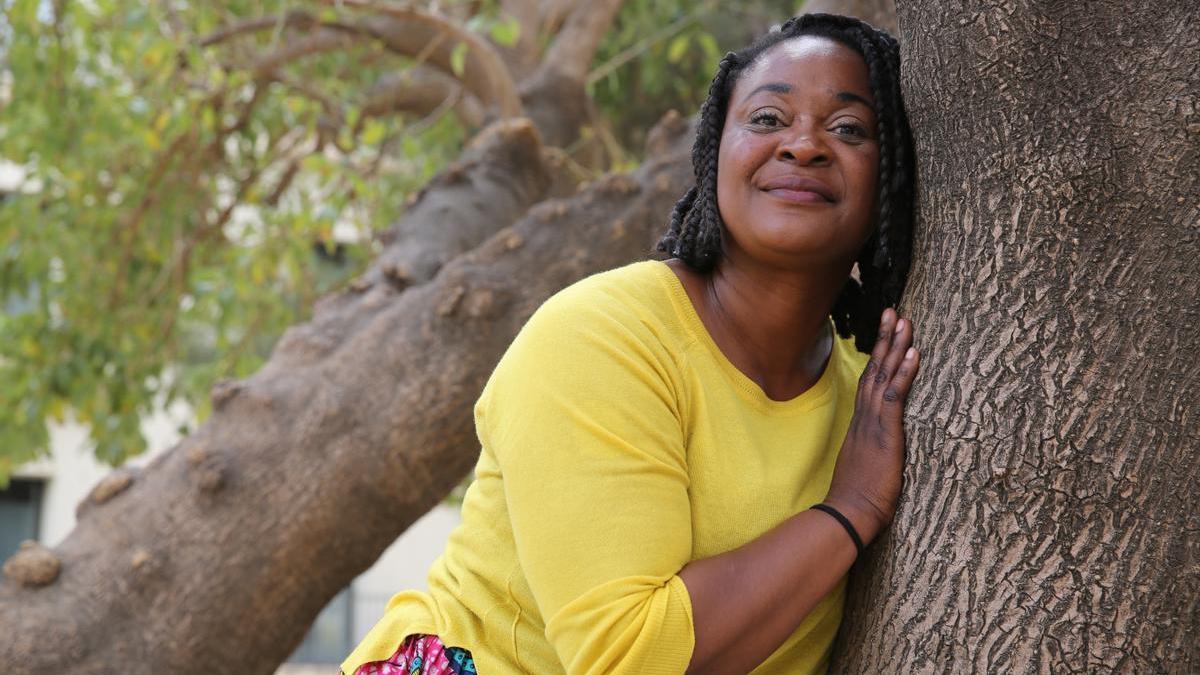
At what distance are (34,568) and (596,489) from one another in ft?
8.61

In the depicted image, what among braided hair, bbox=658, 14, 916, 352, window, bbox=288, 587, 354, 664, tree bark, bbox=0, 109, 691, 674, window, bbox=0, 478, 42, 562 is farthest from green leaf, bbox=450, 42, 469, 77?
window, bbox=288, 587, 354, 664

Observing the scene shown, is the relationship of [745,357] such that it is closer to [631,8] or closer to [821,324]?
[821,324]

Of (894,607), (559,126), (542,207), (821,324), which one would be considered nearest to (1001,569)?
(894,607)

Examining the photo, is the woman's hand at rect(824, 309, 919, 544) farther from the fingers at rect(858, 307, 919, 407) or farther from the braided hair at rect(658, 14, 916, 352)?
the braided hair at rect(658, 14, 916, 352)

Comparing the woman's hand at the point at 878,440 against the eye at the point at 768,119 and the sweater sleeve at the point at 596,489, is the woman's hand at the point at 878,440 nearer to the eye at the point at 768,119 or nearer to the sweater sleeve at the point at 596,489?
the sweater sleeve at the point at 596,489

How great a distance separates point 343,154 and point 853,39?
3949mm

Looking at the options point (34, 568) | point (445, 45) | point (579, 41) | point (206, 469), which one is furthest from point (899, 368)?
point (445, 45)

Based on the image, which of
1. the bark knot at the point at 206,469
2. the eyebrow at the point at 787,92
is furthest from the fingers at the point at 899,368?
the bark knot at the point at 206,469

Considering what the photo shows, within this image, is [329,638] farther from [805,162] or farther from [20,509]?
[805,162]

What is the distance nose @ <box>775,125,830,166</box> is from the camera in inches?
94.2

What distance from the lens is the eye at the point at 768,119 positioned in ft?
8.07

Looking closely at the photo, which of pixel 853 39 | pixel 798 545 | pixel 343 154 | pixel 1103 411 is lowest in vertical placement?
pixel 343 154

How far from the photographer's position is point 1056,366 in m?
2.03

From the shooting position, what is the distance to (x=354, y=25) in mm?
6293
